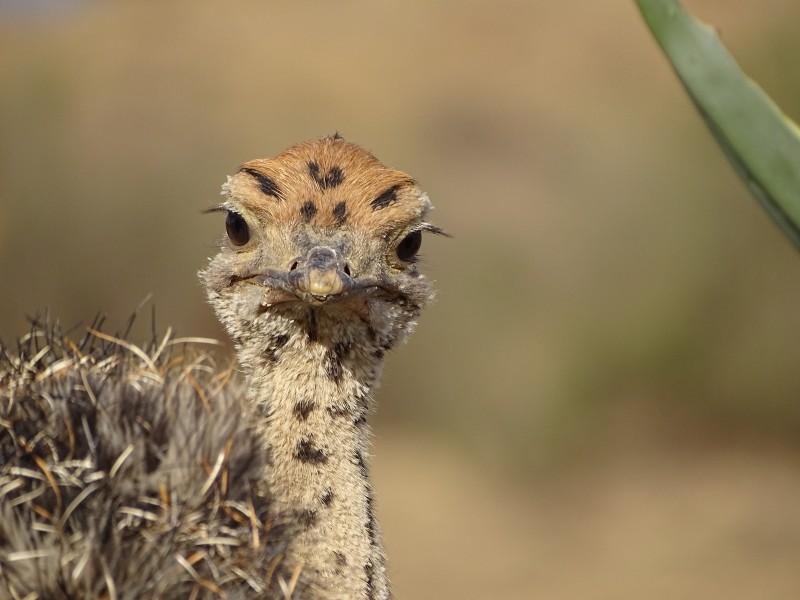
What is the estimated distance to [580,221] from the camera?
425 inches

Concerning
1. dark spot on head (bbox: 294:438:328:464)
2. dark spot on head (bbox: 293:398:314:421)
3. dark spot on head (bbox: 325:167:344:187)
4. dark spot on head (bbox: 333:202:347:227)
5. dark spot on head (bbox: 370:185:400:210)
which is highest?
dark spot on head (bbox: 325:167:344:187)

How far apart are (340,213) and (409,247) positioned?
36cm

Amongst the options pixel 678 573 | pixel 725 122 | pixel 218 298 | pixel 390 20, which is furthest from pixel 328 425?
pixel 390 20

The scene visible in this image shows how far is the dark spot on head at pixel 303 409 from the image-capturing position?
11.5ft

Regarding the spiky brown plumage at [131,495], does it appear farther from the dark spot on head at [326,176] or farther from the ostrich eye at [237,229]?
the dark spot on head at [326,176]

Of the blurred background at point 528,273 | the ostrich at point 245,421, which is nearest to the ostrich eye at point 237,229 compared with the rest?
the ostrich at point 245,421

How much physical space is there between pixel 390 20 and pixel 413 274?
9.42m

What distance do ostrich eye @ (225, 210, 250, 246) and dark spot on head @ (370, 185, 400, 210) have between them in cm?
44

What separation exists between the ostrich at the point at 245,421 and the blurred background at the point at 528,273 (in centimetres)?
644

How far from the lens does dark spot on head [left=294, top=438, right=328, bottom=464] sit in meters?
3.45

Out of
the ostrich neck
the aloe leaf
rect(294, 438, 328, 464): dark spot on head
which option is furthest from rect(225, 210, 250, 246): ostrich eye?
the aloe leaf

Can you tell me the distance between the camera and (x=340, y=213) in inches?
146

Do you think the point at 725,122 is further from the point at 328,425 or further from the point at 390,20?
the point at 390,20

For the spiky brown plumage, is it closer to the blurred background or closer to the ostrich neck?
the ostrich neck
